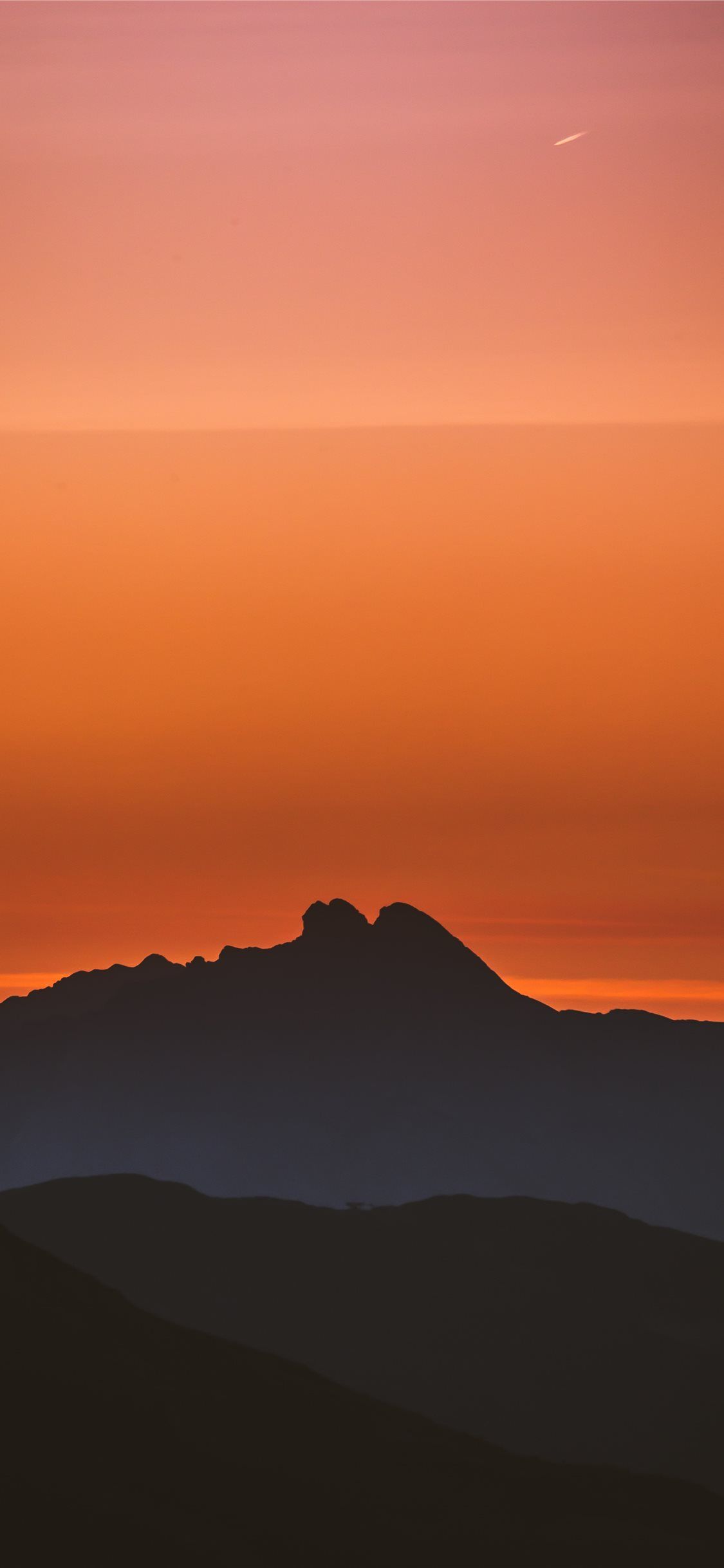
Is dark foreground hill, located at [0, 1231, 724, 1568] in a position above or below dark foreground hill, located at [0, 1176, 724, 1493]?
below

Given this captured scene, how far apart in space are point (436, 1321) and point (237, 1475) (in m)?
110

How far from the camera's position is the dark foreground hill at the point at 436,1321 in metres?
169

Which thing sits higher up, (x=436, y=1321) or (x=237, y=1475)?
(x=436, y=1321)

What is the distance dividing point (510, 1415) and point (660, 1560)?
8297cm

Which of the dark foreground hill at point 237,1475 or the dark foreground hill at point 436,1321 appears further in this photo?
the dark foreground hill at point 436,1321

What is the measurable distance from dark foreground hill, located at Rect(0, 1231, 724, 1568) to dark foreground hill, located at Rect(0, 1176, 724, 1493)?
2615 inches

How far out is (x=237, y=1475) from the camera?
Result: 79.8 m

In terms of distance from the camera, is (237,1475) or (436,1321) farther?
(436,1321)

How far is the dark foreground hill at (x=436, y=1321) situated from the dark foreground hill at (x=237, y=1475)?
66423 millimetres

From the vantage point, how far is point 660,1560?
87.9 m

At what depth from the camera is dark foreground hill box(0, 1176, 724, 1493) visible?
169 meters

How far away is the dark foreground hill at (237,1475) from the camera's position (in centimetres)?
7150

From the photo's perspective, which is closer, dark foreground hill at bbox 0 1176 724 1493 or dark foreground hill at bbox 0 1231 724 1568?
dark foreground hill at bbox 0 1231 724 1568

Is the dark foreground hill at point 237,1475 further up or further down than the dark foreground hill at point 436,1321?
further down
